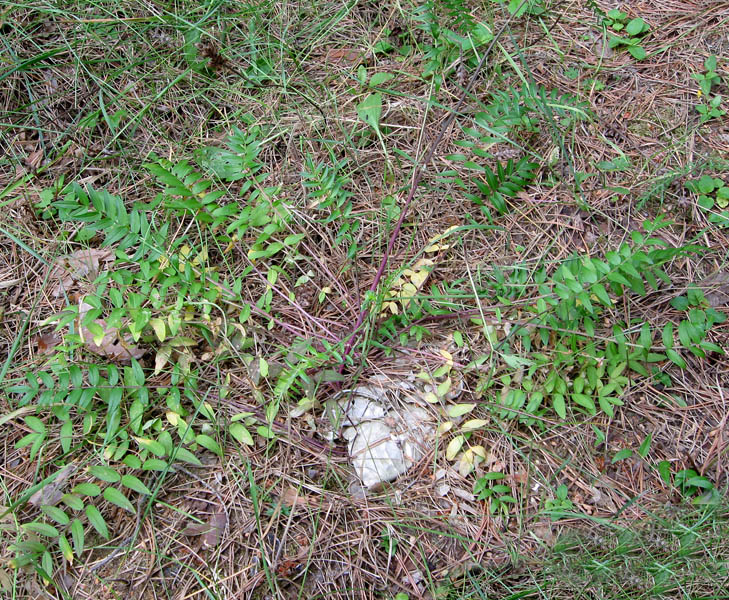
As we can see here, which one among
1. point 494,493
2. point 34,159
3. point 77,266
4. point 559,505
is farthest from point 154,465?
point 34,159

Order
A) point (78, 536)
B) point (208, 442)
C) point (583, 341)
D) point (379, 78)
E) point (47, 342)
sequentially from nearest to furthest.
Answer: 1. point (78, 536)
2. point (208, 442)
3. point (583, 341)
4. point (47, 342)
5. point (379, 78)

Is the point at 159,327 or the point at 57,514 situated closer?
the point at 57,514

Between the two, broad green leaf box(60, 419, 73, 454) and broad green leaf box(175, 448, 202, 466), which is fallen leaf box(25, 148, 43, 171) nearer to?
broad green leaf box(60, 419, 73, 454)

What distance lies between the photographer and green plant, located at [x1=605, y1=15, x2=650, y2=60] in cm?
248

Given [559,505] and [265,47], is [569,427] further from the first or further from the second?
[265,47]

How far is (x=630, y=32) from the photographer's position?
8.22ft

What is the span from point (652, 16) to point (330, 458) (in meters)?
2.42

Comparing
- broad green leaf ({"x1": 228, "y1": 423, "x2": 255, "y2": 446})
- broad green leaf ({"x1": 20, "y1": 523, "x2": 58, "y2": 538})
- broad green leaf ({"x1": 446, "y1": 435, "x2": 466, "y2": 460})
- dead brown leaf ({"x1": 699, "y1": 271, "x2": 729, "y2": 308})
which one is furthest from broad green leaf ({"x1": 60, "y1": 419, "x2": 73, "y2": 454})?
dead brown leaf ({"x1": 699, "y1": 271, "x2": 729, "y2": 308})

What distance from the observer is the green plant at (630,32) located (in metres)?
2.48

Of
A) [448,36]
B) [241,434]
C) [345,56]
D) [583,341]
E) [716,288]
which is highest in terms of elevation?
[448,36]

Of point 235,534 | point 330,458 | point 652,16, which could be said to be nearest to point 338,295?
point 330,458

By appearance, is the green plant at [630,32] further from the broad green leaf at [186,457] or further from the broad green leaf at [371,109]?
the broad green leaf at [186,457]

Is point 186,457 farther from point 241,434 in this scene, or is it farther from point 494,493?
point 494,493

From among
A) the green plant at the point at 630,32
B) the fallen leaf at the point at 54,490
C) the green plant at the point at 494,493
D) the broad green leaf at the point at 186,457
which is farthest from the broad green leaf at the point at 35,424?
the green plant at the point at 630,32
